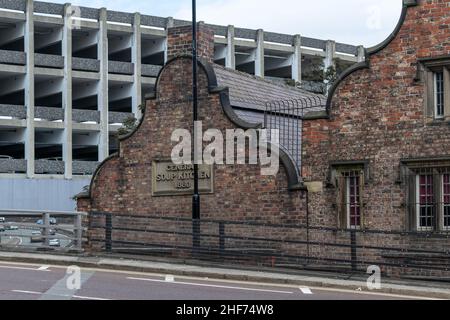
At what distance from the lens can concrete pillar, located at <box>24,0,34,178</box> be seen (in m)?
59.4

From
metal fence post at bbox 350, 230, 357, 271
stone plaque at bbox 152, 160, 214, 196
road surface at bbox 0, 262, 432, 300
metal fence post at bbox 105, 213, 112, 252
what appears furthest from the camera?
stone plaque at bbox 152, 160, 214, 196

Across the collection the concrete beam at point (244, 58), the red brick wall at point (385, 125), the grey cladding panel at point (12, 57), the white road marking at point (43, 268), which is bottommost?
the white road marking at point (43, 268)

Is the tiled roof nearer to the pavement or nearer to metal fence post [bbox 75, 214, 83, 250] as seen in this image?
metal fence post [bbox 75, 214, 83, 250]

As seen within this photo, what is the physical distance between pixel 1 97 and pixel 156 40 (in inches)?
483

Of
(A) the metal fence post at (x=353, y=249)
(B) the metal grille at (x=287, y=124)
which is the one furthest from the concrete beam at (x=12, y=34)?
(A) the metal fence post at (x=353, y=249)

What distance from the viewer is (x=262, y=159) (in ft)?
79.2

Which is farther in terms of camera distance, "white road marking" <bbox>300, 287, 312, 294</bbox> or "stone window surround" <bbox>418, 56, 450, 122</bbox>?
"stone window surround" <bbox>418, 56, 450, 122</bbox>

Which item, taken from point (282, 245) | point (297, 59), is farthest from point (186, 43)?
point (297, 59)

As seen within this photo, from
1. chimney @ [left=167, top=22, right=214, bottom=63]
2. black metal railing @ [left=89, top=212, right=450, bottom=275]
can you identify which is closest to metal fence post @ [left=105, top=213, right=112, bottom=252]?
black metal railing @ [left=89, top=212, right=450, bottom=275]

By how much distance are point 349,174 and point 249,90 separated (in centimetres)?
658

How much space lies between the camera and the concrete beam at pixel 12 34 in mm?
60062

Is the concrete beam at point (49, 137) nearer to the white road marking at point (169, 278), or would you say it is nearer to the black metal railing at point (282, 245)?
the black metal railing at point (282, 245)

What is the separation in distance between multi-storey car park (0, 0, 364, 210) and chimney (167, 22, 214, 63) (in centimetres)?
3395
